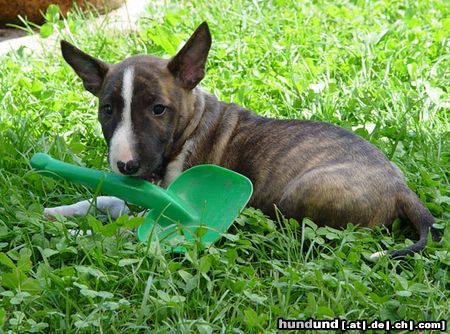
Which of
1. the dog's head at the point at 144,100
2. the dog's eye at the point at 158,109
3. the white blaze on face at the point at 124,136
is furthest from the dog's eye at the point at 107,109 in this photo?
the dog's eye at the point at 158,109

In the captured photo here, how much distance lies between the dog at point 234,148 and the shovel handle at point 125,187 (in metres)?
0.09

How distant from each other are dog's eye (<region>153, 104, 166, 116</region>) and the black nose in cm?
39

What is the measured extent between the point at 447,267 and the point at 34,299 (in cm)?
223

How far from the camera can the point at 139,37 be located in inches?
332

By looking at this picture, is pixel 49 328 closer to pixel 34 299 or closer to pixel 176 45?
pixel 34 299

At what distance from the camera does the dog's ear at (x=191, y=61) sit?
218 inches

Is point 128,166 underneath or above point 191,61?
underneath

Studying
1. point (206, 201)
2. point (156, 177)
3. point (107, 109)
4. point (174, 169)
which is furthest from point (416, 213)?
point (107, 109)

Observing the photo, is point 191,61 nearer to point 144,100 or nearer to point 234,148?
point 144,100

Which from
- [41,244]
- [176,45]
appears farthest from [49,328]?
[176,45]

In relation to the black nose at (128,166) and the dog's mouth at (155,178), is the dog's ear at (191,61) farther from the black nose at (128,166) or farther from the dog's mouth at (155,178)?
the black nose at (128,166)

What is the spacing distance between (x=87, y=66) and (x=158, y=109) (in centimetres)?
65

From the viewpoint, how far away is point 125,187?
205 inches

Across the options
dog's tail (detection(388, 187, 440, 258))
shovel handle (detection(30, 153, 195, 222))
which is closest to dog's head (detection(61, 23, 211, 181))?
shovel handle (detection(30, 153, 195, 222))
